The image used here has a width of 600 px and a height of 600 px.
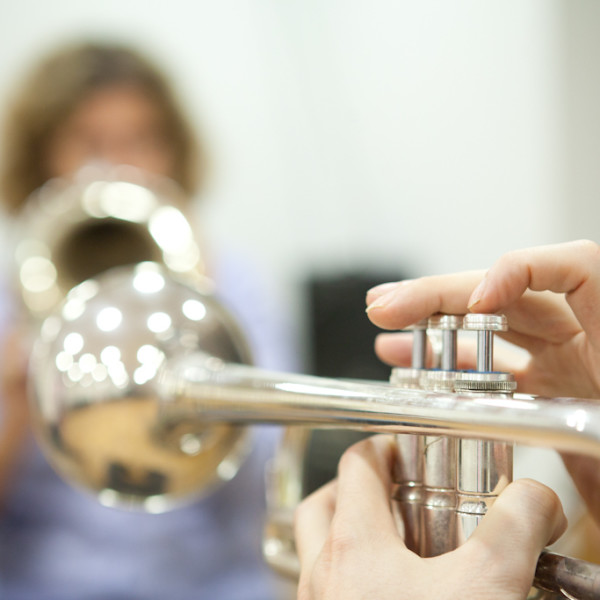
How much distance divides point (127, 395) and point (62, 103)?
2.19 feet

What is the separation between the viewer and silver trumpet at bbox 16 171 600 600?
0.86 ft

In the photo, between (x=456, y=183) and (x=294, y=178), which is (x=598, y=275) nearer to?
(x=456, y=183)

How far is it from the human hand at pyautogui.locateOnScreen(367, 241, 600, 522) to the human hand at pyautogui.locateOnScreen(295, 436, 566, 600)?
0.07 m

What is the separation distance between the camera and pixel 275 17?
1.48 m

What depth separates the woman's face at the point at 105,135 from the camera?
0.97m

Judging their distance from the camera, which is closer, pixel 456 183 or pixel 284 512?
pixel 284 512

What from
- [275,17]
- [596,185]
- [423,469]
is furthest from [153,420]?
[275,17]

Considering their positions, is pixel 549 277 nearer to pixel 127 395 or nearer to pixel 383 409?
pixel 383 409

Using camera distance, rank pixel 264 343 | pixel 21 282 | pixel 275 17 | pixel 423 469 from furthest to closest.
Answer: pixel 275 17 < pixel 264 343 < pixel 21 282 < pixel 423 469

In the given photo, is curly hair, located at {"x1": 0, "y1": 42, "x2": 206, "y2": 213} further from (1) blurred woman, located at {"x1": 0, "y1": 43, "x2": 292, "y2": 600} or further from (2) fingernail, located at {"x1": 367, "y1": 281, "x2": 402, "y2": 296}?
(2) fingernail, located at {"x1": 367, "y1": 281, "x2": 402, "y2": 296}

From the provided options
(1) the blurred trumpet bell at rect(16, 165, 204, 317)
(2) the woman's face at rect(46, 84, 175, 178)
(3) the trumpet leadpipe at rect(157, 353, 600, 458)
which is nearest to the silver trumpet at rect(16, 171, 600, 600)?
(3) the trumpet leadpipe at rect(157, 353, 600, 458)

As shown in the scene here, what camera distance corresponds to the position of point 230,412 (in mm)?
381

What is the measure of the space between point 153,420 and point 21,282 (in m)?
0.41

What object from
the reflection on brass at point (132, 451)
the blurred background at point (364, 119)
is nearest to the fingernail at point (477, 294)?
the reflection on brass at point (132, 451)
